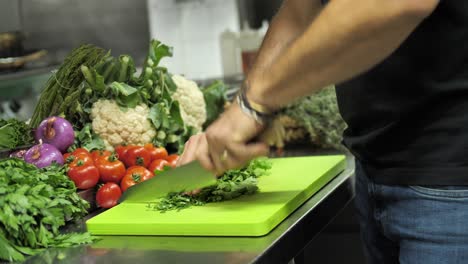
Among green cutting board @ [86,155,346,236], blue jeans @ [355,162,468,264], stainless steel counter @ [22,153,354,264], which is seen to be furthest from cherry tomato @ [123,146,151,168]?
blue jeans @ [355,162,468,264]

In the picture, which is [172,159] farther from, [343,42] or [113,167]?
[343,42]

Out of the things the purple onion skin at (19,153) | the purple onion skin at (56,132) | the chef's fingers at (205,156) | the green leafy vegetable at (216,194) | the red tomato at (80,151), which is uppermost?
the chef's fingers at (205,156)

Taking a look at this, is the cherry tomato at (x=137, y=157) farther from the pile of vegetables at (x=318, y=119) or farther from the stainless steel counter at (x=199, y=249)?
the pile of vegetables at (x=318, y=119)

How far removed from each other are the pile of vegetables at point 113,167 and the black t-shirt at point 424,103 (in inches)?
25.7

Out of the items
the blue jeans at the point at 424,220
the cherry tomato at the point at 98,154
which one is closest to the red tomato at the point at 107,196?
the cherry tomato at the point at 98,154

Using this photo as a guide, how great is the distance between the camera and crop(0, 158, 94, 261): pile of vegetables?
1.34 metres

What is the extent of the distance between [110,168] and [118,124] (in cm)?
26

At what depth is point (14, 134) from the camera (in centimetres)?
194

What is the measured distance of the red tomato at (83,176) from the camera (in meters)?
1.71

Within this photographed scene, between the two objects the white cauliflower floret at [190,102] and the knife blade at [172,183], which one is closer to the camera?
the knife blade at [172,183]

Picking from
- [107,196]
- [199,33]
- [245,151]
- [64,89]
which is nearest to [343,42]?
[245,151]

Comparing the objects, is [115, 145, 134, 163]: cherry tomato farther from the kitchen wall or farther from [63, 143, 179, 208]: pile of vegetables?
the kitchen wall

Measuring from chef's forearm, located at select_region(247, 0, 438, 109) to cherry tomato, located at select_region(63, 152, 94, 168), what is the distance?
2.27 ft

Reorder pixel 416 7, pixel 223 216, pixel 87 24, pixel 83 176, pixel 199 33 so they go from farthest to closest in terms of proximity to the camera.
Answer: pixel 199 33, pixel 87 24, pixel 83 176, pixel 223 216, pixel 416 7
